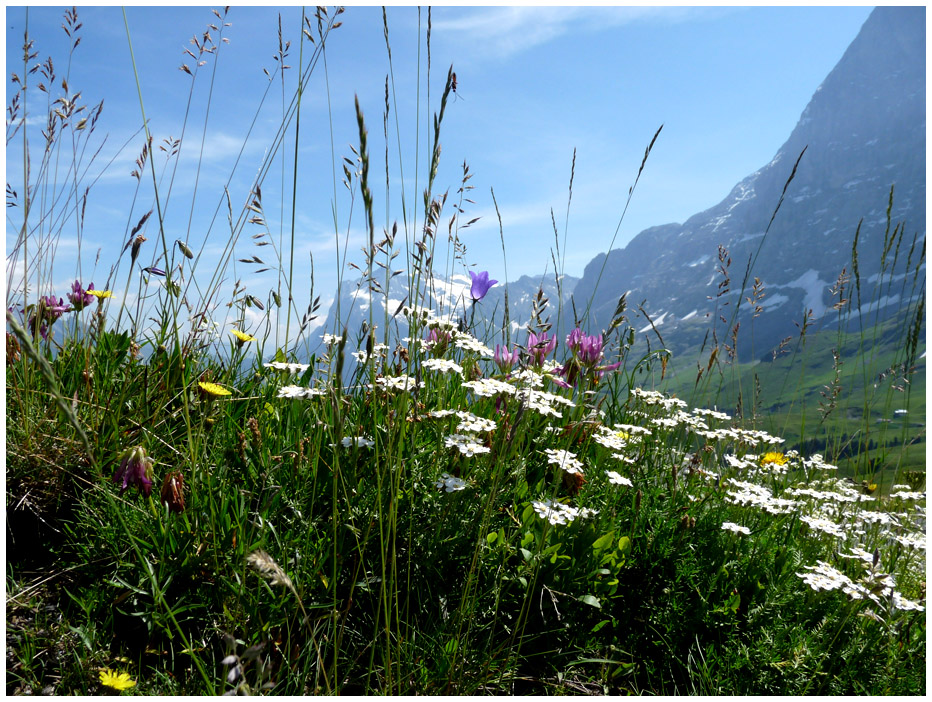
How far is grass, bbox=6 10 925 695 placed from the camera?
1846 mm

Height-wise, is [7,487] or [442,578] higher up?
[7,487]

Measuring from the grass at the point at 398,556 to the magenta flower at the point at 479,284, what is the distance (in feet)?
1.35

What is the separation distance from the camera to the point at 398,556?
6.90ft

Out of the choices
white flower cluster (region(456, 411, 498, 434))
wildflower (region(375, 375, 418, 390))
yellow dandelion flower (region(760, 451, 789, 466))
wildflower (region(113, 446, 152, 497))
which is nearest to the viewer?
wildflower (region(113, 446, 152, 497))

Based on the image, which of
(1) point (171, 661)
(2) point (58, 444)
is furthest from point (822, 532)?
(2) point (58, 444)

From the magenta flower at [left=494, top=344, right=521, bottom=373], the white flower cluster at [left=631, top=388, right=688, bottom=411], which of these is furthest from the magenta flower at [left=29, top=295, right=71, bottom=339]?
the white flower cluster at [left=631, top=388, right=688, bottom=411]

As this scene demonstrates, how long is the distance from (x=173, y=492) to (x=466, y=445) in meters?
1.01

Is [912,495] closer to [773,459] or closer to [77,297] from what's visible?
[773,459]

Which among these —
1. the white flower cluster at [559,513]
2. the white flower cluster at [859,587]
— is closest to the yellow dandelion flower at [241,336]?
the white flower cluster at [559,513]

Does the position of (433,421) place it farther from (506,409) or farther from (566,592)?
(566,592)

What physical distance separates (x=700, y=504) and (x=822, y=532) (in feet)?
2.17

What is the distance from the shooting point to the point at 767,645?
2178 millimetres

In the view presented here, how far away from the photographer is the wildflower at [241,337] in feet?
10.4

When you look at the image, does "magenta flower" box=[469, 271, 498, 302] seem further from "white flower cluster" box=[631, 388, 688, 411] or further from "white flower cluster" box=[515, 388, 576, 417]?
"white flower cluster" box=[631, 388, 688, 411]
